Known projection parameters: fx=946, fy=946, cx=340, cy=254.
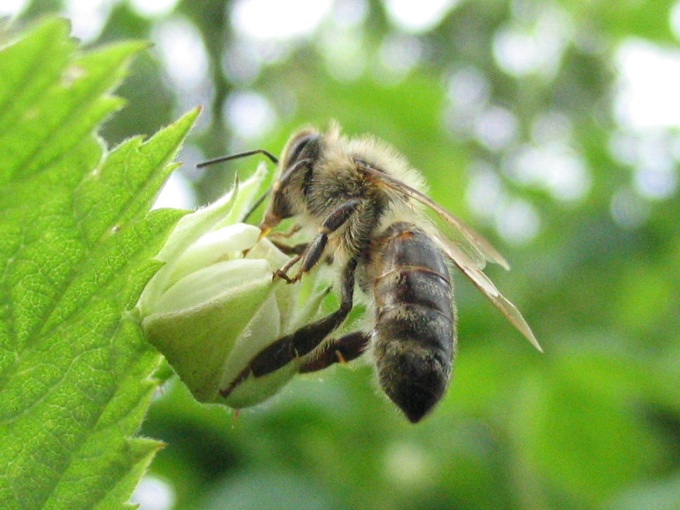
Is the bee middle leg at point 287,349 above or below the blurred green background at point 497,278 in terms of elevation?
above

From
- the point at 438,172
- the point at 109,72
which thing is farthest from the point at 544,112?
the point at 109,72

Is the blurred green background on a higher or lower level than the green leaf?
lower

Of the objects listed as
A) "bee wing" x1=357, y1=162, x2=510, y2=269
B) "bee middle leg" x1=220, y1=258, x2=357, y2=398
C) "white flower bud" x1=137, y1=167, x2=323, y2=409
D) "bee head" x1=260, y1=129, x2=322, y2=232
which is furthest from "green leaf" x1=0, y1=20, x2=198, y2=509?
"bee wing" x1=357, y1=162, x2=510, y2=269

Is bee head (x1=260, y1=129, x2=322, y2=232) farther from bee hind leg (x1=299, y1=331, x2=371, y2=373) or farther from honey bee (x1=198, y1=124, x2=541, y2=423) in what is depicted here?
bee hind leg (x1=299, y1=331, x2=371, y2=373)

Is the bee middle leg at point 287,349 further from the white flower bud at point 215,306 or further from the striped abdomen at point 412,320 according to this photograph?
the striped abdomen at point 412,320

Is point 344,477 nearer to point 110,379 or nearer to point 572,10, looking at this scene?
point 110,379

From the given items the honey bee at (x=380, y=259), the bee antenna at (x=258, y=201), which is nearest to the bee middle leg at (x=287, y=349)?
the honey bee at (x=380, y=259)

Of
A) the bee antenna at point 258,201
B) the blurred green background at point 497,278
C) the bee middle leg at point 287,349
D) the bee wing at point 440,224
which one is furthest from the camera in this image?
the blurred green background at point 497,278
